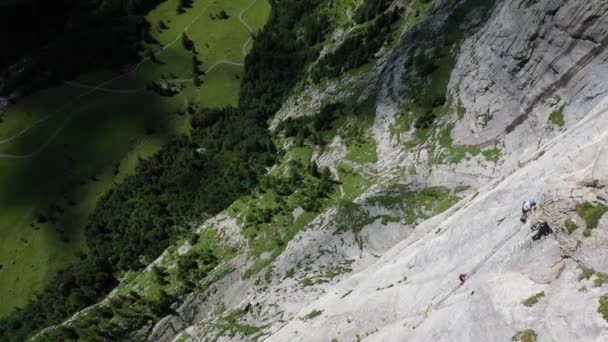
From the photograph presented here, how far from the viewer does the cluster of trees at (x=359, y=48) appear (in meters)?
111

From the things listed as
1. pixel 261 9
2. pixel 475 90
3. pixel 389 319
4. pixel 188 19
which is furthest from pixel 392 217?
pixel 188 19

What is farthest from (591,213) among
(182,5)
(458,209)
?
(182,5)

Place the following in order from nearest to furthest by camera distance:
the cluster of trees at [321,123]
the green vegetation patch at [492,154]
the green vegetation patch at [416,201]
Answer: the green vegetation patch at [492,154] < the green vegetation patch at [416,201] < the cluster of trees at [321,123]

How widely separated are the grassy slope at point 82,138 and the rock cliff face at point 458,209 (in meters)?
57.0

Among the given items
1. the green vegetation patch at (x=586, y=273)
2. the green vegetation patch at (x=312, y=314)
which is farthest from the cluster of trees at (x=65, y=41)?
the green vegetation patch at (x=586, y=273)

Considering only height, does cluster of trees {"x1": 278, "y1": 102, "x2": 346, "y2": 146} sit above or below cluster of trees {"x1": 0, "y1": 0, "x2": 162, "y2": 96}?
below

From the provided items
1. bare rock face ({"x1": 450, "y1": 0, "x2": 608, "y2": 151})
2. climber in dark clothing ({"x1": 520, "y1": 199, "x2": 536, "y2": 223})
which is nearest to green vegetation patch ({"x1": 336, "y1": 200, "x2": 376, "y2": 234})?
bare rock face ({"x1": 450, "y1": 0, "x2": 608, "y2": 151})

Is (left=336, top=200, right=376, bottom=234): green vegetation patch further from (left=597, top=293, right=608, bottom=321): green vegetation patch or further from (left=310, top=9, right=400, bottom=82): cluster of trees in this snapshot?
(left=310, top=9, right=400, bottom=82): cluster of trees

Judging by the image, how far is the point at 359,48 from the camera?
372 ft

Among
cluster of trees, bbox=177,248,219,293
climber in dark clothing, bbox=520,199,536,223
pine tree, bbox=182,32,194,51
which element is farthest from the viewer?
pine tree, bbox=182,32,194,51

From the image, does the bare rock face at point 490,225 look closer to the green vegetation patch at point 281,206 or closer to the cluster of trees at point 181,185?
the green vegetation patch at point 281,206

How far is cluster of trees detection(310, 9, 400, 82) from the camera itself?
4365 inches

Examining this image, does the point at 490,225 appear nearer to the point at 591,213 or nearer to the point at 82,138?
the point at 591,213

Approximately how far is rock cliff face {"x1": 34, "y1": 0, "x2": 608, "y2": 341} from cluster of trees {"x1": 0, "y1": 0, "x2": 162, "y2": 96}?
364ft
